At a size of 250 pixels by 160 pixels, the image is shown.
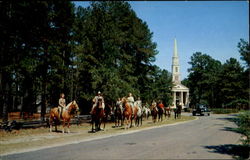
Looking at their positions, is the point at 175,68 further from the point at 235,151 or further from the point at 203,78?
the point at 235,151

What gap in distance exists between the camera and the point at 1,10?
21750mm

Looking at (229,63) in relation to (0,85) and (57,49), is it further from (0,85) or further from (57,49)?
(0,85)

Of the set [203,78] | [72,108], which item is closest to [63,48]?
[72,108]

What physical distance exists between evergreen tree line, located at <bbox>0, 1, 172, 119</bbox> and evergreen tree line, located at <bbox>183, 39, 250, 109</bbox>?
4252cm

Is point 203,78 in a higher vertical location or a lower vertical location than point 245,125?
higher

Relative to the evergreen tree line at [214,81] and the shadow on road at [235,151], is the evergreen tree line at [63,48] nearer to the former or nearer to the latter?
the shadow on road at [235,151]

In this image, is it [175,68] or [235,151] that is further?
[175,68]

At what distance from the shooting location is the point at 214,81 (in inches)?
3538

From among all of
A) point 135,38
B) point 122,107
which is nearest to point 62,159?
point 122,107

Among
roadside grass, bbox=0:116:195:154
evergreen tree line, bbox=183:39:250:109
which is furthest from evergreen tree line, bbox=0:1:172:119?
evergreen tree line, bbox=183:39:250:109

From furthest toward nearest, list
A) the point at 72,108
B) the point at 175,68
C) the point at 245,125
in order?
1. the point at 175,68
2. the point at 72,108
3. the point at 245,125

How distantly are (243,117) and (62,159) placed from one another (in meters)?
6.95

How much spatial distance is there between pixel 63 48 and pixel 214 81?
70.0 meters

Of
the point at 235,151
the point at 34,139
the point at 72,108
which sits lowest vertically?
the point at 34,139
